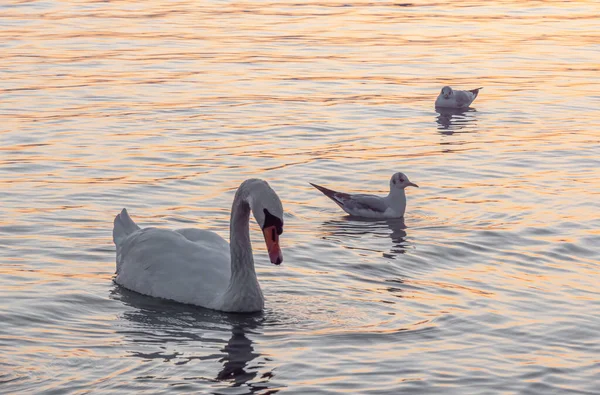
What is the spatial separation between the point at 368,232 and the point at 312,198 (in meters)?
1.75

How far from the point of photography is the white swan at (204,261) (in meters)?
12.1

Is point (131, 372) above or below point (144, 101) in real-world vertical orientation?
below

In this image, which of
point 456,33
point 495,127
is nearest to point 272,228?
point 495,127

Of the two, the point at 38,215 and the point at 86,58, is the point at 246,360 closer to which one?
the point at 38,215

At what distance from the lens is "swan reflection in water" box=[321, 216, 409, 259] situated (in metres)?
15.8

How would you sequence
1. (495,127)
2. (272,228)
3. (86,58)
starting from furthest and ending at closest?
(86,58) → (495,127) → (272,228)

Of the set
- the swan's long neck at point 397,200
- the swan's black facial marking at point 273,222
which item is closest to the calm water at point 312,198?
the swan's long neck at point 397,200

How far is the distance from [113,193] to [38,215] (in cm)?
158

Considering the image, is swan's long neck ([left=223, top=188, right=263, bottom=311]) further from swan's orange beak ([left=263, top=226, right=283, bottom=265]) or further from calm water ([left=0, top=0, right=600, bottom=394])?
swan's orange beak ([left=263, top=226, right=283, bottom=265])

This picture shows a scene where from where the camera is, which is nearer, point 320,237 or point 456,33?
point 320,237

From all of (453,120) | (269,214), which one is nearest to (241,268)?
(269,214)

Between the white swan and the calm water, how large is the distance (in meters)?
0.24

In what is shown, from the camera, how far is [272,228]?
37.7 ft

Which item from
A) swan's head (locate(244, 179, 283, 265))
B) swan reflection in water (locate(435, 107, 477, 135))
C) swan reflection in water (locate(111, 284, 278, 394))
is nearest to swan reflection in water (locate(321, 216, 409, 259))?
swan reflection in water (locate(111, 284, 278, 394))
